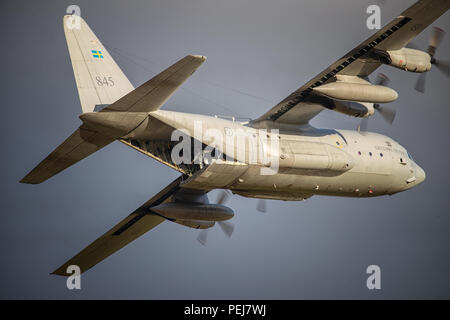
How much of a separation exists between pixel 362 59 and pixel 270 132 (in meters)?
3.93

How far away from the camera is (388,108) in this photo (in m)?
24.6

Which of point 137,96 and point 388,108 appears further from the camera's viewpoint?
point 388,108

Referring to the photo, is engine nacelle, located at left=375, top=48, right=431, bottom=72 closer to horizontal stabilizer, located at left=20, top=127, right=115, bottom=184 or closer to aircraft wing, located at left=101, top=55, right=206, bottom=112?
aircraft wing, located at left=101, top=55, right=206, bottom=112

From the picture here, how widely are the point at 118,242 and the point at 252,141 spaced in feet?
29.1

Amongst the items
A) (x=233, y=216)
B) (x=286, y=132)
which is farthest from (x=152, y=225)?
(x=286, y=132)

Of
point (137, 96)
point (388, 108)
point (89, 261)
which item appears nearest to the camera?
point (137, 96)

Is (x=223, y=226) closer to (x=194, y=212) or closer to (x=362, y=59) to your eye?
(x=194, y=212)

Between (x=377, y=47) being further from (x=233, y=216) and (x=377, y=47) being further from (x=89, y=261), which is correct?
(x=89, y=261)

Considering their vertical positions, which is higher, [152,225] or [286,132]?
[286,132]

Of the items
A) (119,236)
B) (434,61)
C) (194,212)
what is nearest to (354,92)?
(434,61)

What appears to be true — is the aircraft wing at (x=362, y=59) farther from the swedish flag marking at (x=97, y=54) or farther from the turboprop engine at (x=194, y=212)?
the swedish flag marking at (x=97, y=54)

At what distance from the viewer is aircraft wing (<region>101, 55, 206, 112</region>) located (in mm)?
18422

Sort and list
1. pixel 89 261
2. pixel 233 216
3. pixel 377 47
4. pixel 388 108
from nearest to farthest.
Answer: pixel 377 47
pixel 388 108
pixel 233 216
pixel 89 261

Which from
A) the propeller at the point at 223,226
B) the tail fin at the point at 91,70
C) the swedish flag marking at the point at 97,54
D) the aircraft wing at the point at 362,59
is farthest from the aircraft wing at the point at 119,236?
the swedish flag marking at the point at 97,54
